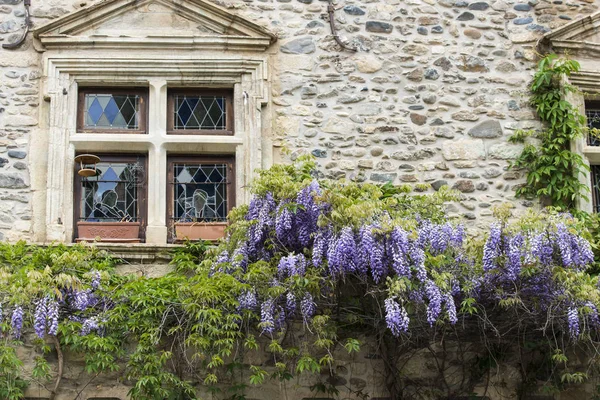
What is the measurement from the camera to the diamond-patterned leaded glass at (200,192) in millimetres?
9953

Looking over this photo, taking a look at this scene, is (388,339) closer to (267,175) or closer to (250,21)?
(267,175)

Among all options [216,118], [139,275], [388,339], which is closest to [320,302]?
[388,339]

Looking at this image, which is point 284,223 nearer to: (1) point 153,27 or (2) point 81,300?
(2) point 81,300

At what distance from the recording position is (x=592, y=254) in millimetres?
8664

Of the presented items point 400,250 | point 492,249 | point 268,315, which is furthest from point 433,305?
point 268,315

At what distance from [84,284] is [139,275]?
735mm

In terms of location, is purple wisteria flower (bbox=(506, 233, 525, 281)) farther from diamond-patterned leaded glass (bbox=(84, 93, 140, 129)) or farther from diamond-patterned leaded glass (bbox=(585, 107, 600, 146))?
diamond-patterned leaded glass (bbox=(84, 93, 140, 129))

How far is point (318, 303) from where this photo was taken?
8.62 meters

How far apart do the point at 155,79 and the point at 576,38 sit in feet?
12.1

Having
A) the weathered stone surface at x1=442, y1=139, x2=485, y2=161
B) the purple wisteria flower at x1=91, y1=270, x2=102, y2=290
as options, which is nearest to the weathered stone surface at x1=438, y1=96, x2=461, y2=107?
the weathered stone surface at x1=442, y1=139, x2=485, y2=161

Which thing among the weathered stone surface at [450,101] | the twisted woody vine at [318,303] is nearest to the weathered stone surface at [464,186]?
the weathered stone surface at [450,101]

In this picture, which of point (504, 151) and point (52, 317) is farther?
point (504, 151)

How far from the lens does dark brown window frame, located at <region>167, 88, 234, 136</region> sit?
10.2 m

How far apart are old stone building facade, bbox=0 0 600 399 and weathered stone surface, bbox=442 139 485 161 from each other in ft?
0.04
